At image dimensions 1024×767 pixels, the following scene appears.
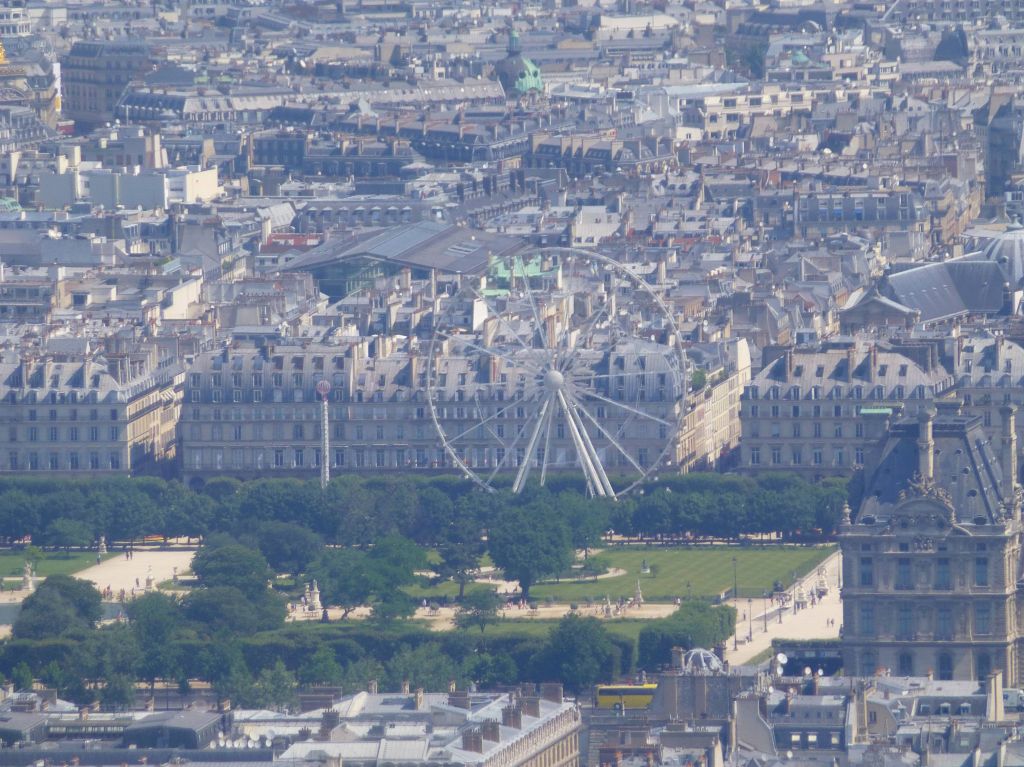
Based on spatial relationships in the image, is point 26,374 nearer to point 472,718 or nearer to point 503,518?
point 503,518

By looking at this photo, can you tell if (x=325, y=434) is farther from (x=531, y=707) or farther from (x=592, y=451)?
(x=531, y=707)

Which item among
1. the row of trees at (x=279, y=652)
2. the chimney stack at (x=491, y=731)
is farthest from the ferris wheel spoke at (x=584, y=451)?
the chimney stack at (x=491, y=731)

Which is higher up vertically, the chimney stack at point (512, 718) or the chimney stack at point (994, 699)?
the chimney stack at point (512, 718)

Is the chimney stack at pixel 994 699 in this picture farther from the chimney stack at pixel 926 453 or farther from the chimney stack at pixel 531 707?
the chimney stack at pixel 926 453

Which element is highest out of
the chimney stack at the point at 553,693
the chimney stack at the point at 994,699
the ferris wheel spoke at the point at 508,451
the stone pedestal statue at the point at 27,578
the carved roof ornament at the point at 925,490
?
the carved roof ornament at the point at 925,490

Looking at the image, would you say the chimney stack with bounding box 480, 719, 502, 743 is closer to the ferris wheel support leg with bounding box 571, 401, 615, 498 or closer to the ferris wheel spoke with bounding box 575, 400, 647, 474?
the ferris wheel support leg with bounding box 571, 401, 615, 498

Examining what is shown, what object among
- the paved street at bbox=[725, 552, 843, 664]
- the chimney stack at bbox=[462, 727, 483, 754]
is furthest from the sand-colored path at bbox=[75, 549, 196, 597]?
the chimney stack at bbox=[462, 727, 483, 754]

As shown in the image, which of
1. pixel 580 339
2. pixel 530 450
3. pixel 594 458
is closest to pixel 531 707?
pixel 530 450
